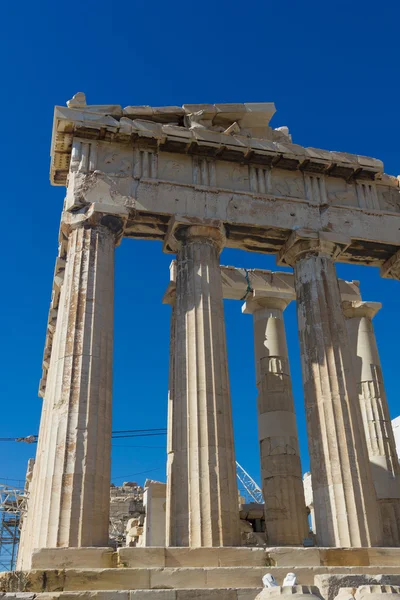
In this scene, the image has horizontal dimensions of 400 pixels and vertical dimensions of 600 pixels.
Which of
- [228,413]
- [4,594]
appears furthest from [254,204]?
[4,594]

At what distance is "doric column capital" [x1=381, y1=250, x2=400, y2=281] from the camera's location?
22542 millimetres

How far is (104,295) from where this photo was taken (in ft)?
58.6

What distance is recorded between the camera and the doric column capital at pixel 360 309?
1059 inches

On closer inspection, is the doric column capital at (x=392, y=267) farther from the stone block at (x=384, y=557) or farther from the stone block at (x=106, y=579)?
the stone block at (x=106, y=579)

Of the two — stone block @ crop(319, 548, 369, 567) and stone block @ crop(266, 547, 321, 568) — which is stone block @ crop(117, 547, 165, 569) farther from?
stone block @ crop(319, 548, 369, 567)

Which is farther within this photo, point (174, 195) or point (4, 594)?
point (174, 195)

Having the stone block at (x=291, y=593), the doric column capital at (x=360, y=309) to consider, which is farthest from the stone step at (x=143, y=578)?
the doric column capital at (x=360, y=309)

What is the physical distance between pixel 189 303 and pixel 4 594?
388 inches

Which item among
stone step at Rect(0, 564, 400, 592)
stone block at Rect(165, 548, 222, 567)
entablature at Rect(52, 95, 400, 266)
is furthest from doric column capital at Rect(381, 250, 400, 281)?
stone block at Rect(165, 548, 222, 567)

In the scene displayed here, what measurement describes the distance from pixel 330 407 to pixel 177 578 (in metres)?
7.04

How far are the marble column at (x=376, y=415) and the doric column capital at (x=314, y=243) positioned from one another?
20.3 feet

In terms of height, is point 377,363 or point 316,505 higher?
point 377,363

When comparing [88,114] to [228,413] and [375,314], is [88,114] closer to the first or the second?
[228,413]

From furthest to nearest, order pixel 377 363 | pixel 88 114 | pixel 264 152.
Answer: pixel 377 363 → pixel 264 152 → pixel 88 114
